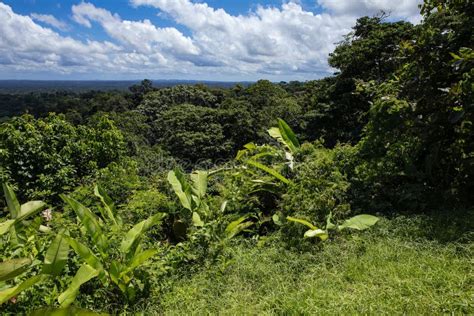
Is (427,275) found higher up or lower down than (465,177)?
lower down

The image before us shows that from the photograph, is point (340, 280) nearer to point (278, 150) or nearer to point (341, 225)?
point (341, 225)

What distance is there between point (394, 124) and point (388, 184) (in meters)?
0.74

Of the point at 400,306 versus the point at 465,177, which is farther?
the point at 465,177

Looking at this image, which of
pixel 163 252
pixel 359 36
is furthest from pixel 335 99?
pixel 163 252

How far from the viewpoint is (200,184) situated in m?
4.46

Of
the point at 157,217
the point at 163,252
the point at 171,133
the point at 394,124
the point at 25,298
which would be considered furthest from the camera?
the point at 171,133

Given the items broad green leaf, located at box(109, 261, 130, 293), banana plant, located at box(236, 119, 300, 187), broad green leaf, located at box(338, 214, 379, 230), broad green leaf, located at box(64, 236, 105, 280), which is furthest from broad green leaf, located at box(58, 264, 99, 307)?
banana plant, located at box(236, 119, 300, 187)

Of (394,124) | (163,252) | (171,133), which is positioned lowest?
(171,133)

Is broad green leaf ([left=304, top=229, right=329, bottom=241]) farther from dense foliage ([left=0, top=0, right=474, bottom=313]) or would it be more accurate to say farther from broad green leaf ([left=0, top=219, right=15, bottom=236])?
broad green leaf ([left=0, top=219, right=15, bottom=236])

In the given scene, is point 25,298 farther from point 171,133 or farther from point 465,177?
point 171,133

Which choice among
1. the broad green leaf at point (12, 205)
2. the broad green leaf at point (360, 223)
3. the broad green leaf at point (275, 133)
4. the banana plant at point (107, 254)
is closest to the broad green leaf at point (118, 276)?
the banana plant at point (107, 254)

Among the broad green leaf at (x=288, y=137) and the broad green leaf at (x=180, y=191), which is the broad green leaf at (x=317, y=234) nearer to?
the broad green leaf at (x=180, y=191)

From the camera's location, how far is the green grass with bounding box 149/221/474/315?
232 cm

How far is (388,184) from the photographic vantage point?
4.42 metres
